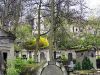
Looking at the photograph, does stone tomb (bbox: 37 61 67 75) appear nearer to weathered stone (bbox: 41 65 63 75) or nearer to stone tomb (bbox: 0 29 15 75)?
weathered stone (bbox: 41 65 63 75)

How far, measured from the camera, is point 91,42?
49.2 metres

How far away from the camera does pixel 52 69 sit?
49.7 ft

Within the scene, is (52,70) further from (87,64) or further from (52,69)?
(87,64)

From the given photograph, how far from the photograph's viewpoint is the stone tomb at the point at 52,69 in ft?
49.3

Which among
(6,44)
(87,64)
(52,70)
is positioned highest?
(6,44)

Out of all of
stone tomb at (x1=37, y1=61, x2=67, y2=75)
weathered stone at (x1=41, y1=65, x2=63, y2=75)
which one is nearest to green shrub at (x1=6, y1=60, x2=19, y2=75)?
stone tomb at (x1=37, y1=61, x2=67, y2=75)

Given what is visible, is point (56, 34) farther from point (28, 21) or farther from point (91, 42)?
point (91, 42)

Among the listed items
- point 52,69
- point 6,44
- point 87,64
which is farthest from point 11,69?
point 87,64

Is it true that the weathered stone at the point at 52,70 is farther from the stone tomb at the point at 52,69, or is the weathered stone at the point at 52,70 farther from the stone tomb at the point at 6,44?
the stone tomb at the point at 6,44

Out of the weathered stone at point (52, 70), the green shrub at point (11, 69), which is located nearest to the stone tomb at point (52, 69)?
the weathered stone at point (52, 70)

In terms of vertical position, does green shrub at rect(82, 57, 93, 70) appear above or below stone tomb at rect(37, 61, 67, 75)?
below

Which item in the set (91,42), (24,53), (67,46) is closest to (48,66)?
(67,46)

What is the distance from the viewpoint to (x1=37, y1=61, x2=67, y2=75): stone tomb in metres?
15.0

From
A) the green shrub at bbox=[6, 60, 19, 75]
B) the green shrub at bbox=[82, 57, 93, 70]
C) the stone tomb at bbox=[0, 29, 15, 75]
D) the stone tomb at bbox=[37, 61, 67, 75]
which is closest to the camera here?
the stone tomb at bbox=[37, 61, 67, 75]
